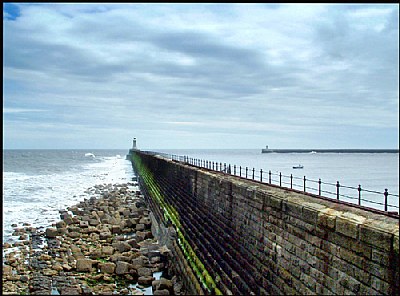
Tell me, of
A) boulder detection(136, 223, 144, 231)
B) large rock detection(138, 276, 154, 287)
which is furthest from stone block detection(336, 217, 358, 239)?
boulder detection(136, 223, 144, 231)

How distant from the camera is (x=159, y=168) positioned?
3509 cm

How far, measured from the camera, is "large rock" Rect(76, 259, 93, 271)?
15.3 metres

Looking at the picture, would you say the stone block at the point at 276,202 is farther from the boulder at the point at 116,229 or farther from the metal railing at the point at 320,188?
the boulder at the point at 116,229

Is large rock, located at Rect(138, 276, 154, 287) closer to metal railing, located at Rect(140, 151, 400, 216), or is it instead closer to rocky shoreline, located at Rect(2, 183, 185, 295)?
rocky shoreline, located at Rect(2, 183, 185, 295)

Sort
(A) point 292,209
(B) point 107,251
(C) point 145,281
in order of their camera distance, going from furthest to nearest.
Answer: (B) point 107,251, (C) point 145,281, (A) point 292,209

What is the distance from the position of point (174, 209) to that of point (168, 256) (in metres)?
4.24

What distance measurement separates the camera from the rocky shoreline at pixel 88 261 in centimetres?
1341

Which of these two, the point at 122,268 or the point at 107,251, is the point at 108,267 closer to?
the point at 122,268

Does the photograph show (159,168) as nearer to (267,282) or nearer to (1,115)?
(267,282)

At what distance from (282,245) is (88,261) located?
9.03m

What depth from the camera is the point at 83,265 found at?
15305 millimetres

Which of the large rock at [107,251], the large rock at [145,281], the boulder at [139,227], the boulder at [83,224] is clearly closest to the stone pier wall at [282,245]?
the large rock at [145,281]

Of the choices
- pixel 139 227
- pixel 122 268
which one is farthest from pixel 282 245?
pixel 139 227

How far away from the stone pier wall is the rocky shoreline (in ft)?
3.99
